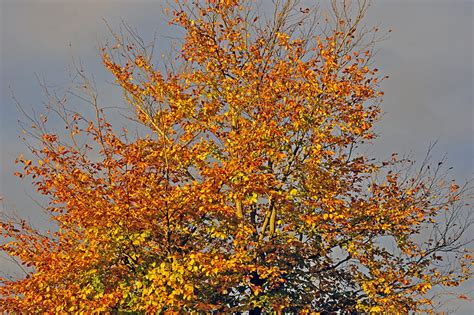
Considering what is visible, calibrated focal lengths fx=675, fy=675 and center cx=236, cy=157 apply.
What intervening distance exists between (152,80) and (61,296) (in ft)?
33.9

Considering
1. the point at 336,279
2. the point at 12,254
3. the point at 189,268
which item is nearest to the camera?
the point at 189,268

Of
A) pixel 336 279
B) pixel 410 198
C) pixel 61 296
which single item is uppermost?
pixel 410 198

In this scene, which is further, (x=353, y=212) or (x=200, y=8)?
(x=200, y=8)

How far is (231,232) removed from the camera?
28.2 metres

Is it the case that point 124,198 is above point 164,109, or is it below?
below

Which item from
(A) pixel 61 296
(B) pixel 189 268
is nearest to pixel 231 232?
(B) pixel 189 268

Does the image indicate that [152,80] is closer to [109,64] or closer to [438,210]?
[109,64]

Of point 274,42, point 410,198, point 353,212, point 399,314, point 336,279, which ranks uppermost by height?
point 274,42

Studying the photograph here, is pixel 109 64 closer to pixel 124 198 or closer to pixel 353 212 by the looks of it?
pixel 124 198

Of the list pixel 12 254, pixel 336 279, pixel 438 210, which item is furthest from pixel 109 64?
pixel 438 210

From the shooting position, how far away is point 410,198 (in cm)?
3061

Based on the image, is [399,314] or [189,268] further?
[399,314]

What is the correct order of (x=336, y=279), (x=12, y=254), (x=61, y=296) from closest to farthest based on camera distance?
(x=61, y=296) < (x=12, y=254) < (x=336, y=279)

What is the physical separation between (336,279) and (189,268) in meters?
9.05
